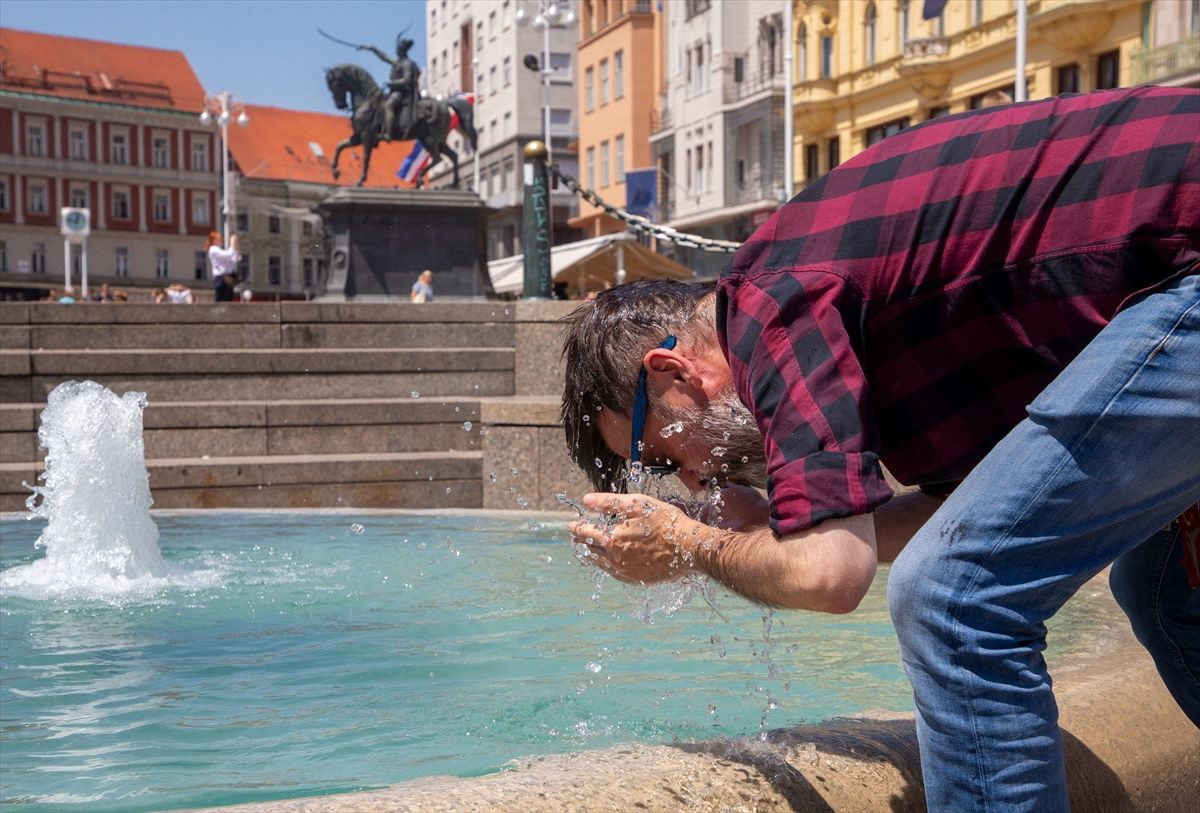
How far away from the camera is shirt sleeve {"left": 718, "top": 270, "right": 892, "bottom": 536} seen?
5.77 ft

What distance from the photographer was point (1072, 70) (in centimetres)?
3192

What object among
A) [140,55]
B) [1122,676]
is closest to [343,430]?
[1122,676]

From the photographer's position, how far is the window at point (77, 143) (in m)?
75.2

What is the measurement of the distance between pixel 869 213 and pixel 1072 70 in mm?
32697

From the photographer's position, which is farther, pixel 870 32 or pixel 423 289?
pixel 870 32

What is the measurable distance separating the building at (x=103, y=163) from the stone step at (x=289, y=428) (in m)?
67.2

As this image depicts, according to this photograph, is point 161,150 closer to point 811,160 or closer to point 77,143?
point 77,143

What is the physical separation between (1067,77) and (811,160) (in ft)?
43.6

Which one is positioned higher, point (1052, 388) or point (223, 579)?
point (1052, 388)

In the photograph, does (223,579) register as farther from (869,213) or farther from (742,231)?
(742,231)

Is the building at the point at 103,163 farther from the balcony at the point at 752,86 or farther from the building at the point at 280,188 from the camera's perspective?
the balcony at the point at 752,86

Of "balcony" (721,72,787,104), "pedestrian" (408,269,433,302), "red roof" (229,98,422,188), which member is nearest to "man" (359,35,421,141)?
"pedestrian" (408,269,433,302)

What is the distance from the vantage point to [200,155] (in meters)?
79.9

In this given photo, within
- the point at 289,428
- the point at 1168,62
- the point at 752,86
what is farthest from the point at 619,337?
the point at 752,86
